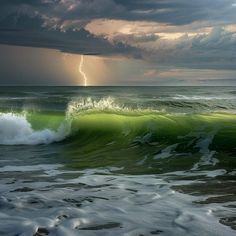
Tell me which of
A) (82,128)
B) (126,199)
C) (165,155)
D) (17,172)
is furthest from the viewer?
(82,128)

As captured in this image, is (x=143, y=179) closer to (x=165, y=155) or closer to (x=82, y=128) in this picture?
(x=165, y=155)

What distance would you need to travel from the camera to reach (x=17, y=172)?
9.60 m

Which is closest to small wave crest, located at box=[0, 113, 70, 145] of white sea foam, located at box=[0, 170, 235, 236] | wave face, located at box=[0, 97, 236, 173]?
wave face, located at box=[0, 97, 236, 173]

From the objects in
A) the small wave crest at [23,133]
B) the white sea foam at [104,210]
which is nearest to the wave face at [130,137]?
the small wave crest at [23,133]

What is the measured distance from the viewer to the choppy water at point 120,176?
5664 mm

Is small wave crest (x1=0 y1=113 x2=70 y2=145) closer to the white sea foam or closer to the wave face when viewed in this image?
the wave face

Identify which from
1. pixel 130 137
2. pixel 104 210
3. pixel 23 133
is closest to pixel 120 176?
pixel 104 210

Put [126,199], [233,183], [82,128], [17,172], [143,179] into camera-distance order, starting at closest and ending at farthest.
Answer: [126,199], [233,183], [143,179], [17,172], [82,128]

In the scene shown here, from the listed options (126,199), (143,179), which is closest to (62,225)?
(126,199)

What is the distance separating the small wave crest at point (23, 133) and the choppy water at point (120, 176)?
1.5 inches

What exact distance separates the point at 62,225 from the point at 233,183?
377 centimetres

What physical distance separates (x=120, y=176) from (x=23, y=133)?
9190 mm

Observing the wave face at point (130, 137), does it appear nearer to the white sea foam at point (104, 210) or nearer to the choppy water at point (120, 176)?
the choppy water at point (120, 176)

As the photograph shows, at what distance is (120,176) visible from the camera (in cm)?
914
